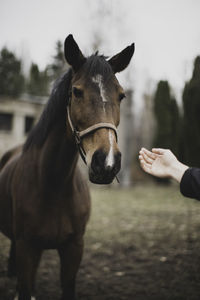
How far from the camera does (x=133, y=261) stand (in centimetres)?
394

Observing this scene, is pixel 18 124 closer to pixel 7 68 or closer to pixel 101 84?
pixel 7 68

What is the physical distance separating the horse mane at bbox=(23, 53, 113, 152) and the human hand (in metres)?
0.64

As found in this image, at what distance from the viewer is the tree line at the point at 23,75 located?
942 cm

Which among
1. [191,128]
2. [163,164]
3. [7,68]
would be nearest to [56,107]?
[163,164]

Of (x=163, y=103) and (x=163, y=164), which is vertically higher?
(x=163, y=164)

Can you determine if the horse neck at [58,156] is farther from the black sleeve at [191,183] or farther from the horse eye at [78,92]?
the black sleeve at [191,183]

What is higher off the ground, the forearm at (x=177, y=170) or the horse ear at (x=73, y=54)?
the horse ear at (x=73, y=54)

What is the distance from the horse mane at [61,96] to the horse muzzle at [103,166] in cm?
62

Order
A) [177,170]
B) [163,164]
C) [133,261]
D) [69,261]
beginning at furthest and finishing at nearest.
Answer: [133,261] < [69,261] < [163,164] < [177,170]

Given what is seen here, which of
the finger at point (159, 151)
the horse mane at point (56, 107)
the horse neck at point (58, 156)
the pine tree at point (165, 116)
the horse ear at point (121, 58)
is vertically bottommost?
the pine tree at point (165, 116)

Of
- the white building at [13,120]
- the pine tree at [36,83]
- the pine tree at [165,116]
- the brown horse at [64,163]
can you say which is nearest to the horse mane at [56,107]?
the brown horse at [64,163]

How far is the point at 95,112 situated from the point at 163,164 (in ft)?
1.85

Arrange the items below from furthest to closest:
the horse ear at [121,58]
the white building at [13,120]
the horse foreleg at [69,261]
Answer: the white building at [13,120], the horse foreleg at [69,261], the horse ear at [121,58]

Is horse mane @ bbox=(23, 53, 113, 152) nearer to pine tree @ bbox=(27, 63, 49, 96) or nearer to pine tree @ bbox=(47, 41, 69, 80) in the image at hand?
Result: pine tree @ bbox=(47, 41, 69, 80)
